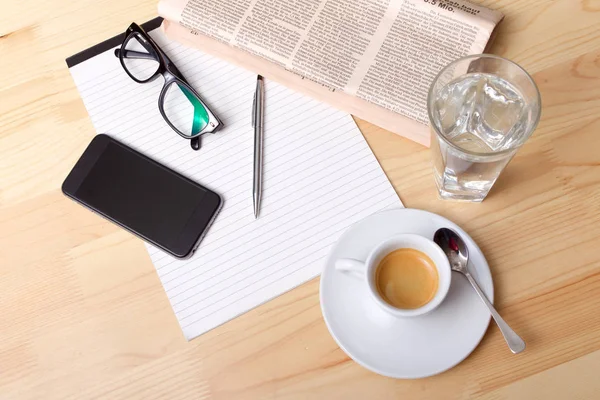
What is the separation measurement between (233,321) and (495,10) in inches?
17.8

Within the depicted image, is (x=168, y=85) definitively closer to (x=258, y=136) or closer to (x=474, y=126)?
(x=258, y=136)

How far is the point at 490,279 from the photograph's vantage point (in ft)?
1.82

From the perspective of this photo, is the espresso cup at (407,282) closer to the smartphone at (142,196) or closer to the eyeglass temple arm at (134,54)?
the smartphone at (142,196)

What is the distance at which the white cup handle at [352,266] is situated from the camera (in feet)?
1.78

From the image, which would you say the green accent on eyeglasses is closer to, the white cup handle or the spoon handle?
the white cup handle

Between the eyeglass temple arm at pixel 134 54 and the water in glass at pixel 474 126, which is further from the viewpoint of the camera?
the eyeglass temple arm at pixel 134 54

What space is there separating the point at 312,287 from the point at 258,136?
181 mm

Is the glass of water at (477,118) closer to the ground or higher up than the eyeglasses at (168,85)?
higher up

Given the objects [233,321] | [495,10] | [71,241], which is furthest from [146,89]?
[495,10]

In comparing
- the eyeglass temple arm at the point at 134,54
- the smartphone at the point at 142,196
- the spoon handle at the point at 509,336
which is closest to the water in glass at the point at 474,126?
the spoon handle at the point at 509,336

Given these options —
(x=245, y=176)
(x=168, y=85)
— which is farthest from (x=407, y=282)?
(x=168, y=85)

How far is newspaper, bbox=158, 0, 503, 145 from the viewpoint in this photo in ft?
2.04

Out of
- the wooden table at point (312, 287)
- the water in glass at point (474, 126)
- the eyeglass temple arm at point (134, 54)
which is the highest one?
the water in glass at point (474, 126)

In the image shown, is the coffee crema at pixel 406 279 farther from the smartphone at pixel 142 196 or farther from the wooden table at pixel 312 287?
the smartphone at pixel 142 196
